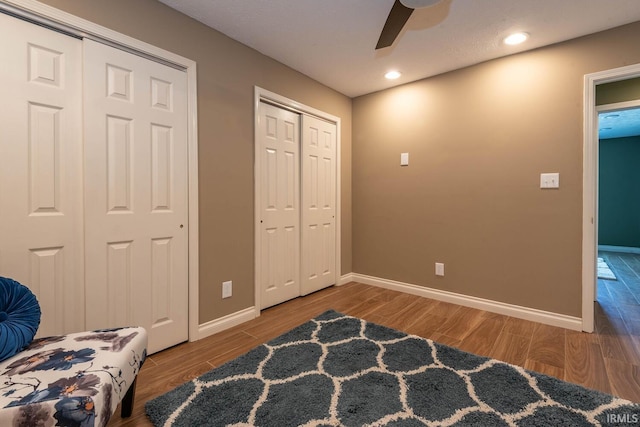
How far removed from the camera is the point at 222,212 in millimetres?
2404

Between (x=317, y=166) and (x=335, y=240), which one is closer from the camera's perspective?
(x=317, y=166)

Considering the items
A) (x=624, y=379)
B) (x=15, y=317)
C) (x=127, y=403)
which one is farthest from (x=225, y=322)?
(x=624, y=379)

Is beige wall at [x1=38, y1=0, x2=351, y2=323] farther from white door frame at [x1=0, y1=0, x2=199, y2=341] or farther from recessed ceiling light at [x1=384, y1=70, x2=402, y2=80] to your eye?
recessed ceiling light at [x1=384, y1=70, x2=402, y2=80]

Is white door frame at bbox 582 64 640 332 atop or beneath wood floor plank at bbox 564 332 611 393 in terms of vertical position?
atop

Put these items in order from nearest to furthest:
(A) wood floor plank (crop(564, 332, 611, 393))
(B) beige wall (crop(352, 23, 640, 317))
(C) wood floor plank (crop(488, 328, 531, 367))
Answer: (A) wood floor plank (crop(564, 332, 611, 393))
(C) wood floor plank (crop(488, 328, 531, 367))
(B) beige wall (crop(352, 23, 640, 317))

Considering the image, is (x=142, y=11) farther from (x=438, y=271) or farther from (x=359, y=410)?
(x=438, y=271)

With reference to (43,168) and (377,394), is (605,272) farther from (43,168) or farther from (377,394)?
(43,168)

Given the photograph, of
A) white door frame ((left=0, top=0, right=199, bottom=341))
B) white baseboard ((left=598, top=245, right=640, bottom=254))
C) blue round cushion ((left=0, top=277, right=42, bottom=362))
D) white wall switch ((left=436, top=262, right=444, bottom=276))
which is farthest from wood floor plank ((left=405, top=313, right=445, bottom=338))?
white baseboard ((left=598, top=245, right=640, bottom=254))

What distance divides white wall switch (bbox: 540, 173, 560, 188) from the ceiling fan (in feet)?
6.02

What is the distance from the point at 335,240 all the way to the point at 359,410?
7.45 ft

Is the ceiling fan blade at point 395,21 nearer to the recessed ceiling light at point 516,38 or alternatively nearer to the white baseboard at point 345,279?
the recessed ceiling light at point 516,38

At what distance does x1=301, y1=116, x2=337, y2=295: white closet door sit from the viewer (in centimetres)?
324

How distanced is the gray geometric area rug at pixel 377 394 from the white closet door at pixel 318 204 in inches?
51.5

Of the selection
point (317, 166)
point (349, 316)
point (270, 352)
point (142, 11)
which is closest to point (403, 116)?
point (317, 166)
